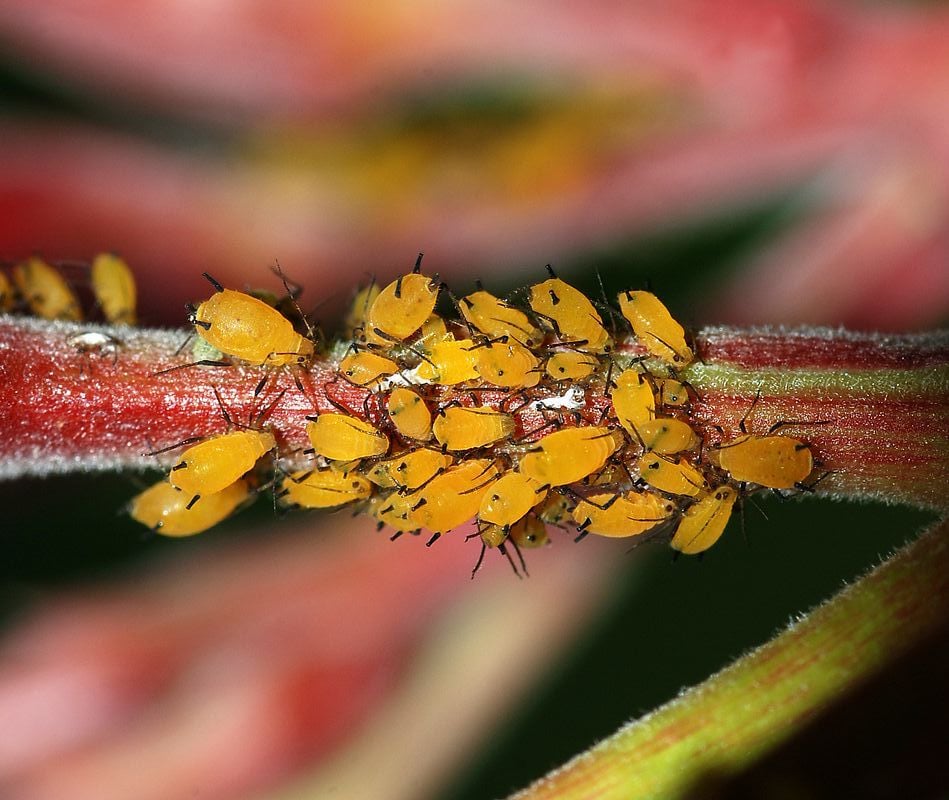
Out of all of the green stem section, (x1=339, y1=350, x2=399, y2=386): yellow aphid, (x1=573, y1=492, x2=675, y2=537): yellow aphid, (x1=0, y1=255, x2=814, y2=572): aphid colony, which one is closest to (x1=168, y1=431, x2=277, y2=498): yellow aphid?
(x1=0, y1=255, x2=814, y2=572): aphid colony

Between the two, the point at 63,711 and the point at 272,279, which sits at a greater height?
the point at 272,279

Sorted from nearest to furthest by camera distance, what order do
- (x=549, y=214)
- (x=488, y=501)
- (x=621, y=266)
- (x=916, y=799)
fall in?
1. (x=916, y=799)
2. (x=488, y=501)
3. (x=549, y=214)
4. (x=621, y=266)

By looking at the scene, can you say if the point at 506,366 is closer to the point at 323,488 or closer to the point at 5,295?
the point at 323,488

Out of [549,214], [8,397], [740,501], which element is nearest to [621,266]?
[549,214]

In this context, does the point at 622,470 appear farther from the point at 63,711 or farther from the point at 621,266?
the point at 621,266

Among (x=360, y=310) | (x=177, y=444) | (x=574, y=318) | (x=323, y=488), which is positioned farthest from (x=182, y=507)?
(x=574, y=318)

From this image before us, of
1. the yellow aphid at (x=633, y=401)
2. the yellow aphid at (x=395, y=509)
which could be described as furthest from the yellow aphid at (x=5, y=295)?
the yellow aphid at (x=633, y=401)
